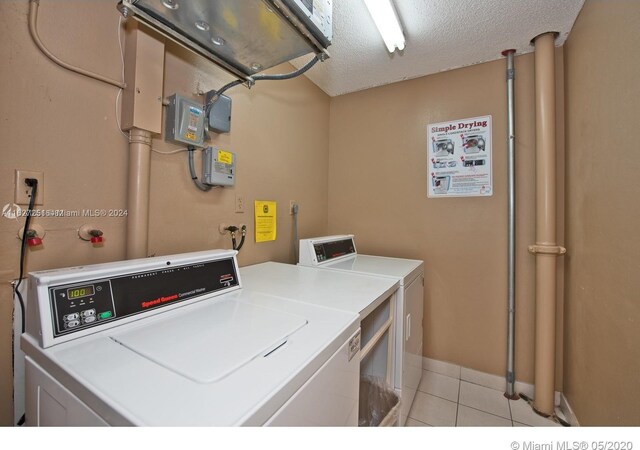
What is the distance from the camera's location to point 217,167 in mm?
1367

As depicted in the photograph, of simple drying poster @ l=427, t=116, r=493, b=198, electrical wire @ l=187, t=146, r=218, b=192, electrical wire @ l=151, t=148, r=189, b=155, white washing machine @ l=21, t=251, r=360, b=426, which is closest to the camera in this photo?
white washing machine @ l=21, t=251, r=360, b=426

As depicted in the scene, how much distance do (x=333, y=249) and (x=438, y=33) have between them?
4.93 ft

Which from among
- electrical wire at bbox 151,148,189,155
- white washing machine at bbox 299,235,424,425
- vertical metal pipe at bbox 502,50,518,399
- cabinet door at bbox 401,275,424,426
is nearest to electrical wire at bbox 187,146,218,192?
electrical wire at bbox 151,148,189,155

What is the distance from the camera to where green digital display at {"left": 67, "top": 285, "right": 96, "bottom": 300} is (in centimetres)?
68

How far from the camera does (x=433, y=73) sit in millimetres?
2059

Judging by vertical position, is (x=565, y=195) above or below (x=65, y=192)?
above

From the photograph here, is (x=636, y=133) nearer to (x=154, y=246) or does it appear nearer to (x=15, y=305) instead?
(x=154, y=246)

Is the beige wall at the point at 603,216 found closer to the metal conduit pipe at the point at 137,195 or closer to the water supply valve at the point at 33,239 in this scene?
the metal conduit pipe at the point at 137,195

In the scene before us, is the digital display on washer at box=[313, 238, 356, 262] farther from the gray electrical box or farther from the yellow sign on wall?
the gray electrical box

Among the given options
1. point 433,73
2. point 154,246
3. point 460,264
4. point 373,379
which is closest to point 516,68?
point 433,73

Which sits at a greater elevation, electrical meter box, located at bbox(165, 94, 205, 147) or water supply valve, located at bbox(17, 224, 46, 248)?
electrical meter box, located at bbox(165, 94, 205, 147)

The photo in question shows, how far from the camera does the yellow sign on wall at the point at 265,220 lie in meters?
1.71

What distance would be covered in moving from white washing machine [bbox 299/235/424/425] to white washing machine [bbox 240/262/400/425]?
43 millimetres

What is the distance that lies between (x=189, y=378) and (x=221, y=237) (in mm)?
1036
